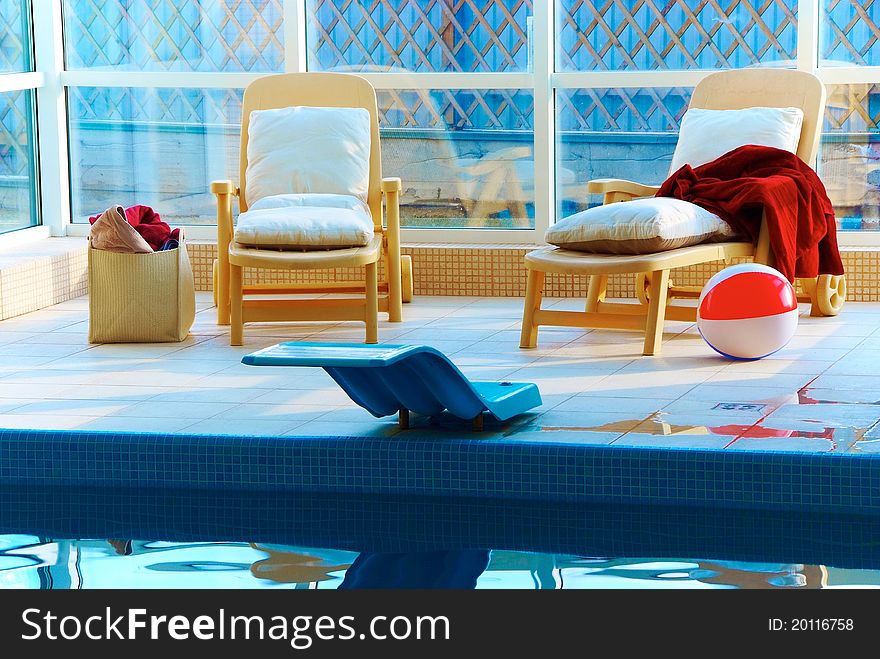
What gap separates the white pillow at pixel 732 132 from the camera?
6.01 metres

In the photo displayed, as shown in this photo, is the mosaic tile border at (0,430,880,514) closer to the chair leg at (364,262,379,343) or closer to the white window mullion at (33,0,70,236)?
the chair leg at (364,262,379,343)

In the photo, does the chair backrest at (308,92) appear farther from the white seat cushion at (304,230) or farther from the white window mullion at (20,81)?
the white window mullion at (20,81)

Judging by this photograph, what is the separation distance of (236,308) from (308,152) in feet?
3.23

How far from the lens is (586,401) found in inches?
180

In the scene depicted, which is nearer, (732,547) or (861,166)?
(732,547)

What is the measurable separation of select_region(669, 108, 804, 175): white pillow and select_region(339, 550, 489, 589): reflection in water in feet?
9.85

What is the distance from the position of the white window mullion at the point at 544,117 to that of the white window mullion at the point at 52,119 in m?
2.53

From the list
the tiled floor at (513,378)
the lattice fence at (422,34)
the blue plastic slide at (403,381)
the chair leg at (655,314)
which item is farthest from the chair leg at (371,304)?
the lattice fence at (422,34)

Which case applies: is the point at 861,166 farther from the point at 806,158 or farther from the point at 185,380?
the point at 185,380

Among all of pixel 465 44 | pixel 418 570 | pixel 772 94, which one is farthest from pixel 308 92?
pixel 418 570

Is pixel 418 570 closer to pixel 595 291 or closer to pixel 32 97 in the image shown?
pixel 595 291
